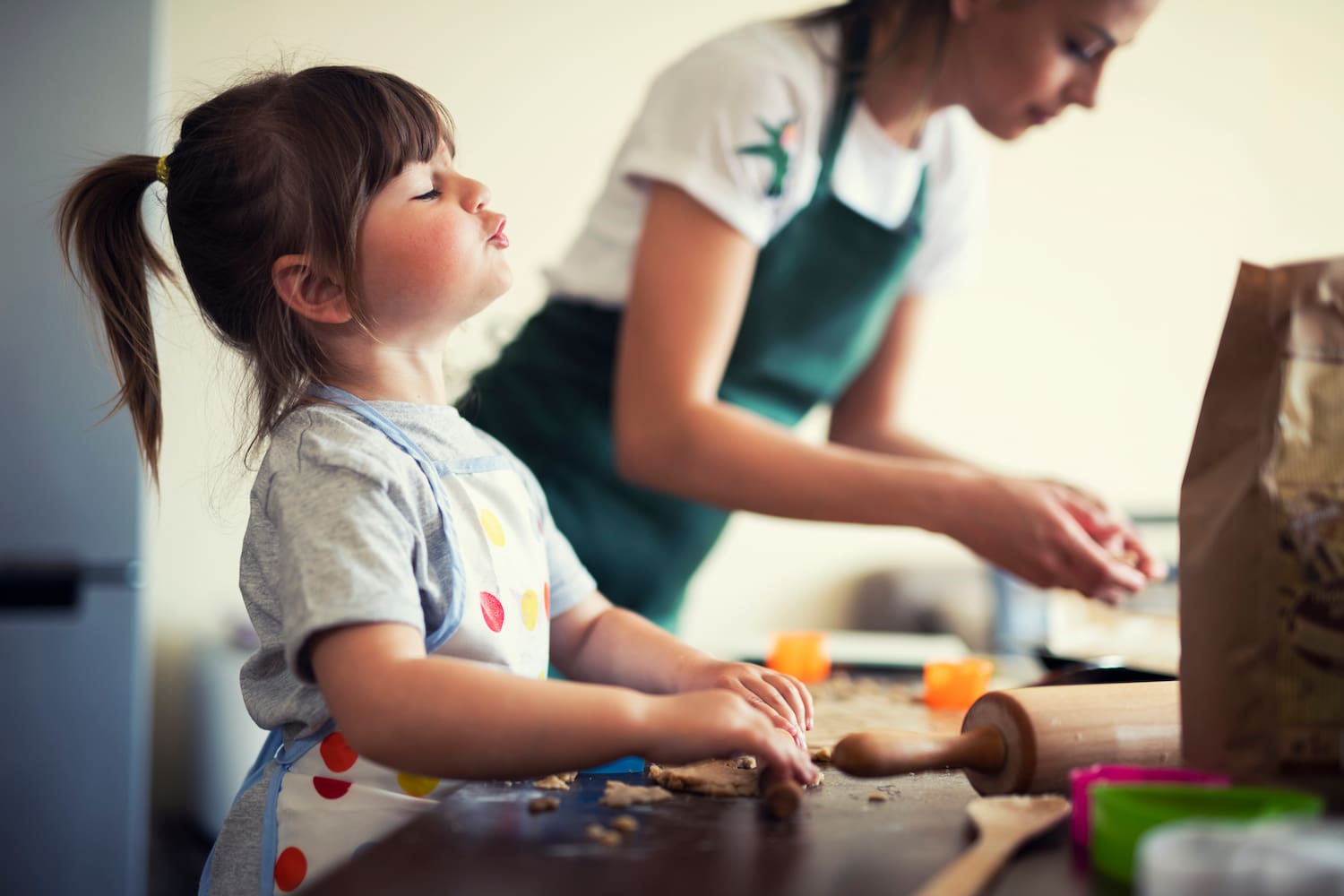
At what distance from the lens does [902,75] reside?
1240 mm

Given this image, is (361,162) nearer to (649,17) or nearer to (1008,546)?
(1008,546)

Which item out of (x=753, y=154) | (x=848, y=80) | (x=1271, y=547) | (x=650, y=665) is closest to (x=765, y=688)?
(x=650, y=665)

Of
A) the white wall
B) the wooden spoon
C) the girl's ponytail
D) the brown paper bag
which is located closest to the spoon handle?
the wooden spoon

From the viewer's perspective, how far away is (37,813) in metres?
1.67

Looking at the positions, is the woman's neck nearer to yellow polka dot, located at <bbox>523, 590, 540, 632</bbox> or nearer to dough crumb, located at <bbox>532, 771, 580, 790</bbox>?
yellow polka dot, located at <bbox>523, 590, 540, 632</bbox>

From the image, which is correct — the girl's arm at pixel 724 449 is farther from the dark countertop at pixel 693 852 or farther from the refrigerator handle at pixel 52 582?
the refrigerator handle at pixel 52 582

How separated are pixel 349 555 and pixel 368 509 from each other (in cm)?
4

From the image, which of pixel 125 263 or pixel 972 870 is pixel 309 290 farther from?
pixel 972 870

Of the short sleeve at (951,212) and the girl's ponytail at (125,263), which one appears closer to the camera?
the girl's ponytail at (125,263)

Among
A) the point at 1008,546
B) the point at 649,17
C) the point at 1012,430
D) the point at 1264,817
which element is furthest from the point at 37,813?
the point at 1012,430

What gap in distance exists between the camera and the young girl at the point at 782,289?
1.05 meters

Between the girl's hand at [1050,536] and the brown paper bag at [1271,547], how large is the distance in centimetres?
42

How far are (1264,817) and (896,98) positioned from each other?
0.98m

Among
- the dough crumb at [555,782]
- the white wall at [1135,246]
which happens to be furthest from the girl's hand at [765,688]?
the white wall at [1135,246]
